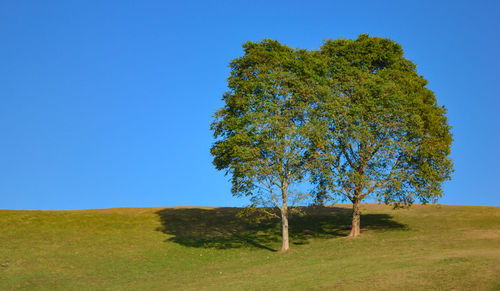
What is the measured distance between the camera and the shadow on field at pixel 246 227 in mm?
51719

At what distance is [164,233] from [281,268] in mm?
21952

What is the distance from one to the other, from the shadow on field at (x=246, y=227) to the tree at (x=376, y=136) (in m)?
7.10

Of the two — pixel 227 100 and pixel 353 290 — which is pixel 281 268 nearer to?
pixel 353 290

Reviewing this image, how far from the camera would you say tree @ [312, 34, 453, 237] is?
1813 inches

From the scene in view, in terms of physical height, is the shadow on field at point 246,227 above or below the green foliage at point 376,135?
below

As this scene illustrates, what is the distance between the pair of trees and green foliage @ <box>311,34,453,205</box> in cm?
10

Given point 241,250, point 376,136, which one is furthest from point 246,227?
point 376,136

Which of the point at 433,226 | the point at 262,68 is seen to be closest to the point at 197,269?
the point at 262,68

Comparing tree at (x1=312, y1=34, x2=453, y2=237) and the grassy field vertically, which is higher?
tree at (x1=312, y1=34, x2=453, y2=237)

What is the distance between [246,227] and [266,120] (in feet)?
62.8

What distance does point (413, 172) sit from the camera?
4797cm

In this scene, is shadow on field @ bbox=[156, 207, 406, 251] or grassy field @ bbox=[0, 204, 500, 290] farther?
shadow on field @ bbox=[156, 207, 406, 251]

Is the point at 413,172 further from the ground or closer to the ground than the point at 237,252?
further from the ground

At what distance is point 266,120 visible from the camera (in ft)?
145
